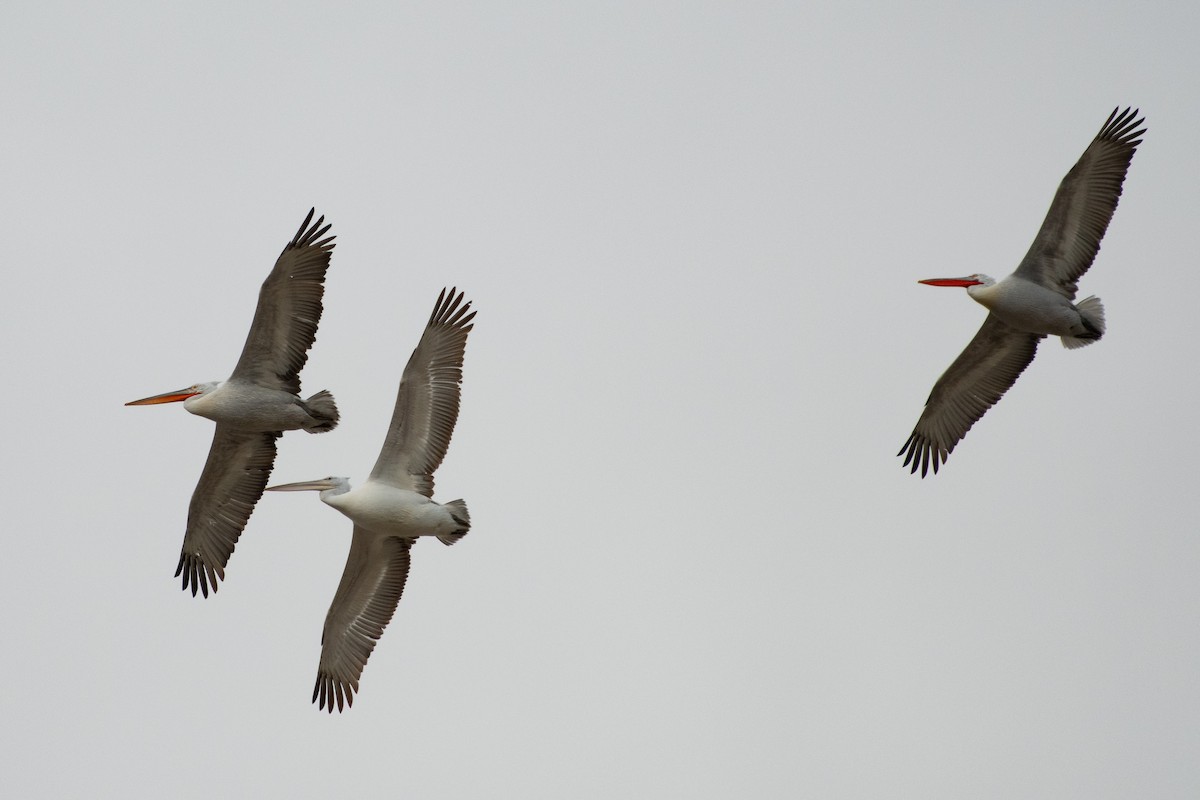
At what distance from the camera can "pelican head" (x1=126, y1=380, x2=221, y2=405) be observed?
14591 millimetres

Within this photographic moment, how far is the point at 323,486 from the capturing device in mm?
14000

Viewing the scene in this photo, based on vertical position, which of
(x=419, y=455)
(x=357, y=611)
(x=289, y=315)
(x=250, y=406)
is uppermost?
(x=289, y=315)

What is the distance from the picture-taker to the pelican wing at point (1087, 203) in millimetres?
14203

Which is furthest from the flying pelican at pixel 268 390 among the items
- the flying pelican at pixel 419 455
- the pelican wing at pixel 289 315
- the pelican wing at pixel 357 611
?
the pelican wing at pixel 357 611

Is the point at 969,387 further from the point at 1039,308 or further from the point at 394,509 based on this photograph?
the point at 394,509

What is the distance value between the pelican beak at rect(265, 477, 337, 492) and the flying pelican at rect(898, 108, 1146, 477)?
241 inches

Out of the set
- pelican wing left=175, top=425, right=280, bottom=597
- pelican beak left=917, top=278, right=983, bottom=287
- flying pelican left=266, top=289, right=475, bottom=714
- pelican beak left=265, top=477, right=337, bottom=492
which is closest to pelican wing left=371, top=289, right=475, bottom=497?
flying pelican left=266, top=289, right=475, bottom=714

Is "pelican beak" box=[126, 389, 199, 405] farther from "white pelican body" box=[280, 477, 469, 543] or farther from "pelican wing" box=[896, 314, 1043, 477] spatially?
"pelican wing" box=[896, 314, 1043, 477]

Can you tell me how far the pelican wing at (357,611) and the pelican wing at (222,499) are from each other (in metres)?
1.54

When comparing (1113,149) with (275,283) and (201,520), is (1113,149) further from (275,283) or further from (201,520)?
(201,520)

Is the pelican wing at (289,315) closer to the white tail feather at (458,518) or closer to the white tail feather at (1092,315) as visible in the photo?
the white tail feather at (458,518)

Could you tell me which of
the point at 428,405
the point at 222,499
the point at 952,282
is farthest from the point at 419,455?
the point at 952,282

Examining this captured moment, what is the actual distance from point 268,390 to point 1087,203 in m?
7.61

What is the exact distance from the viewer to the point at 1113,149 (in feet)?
46.7
